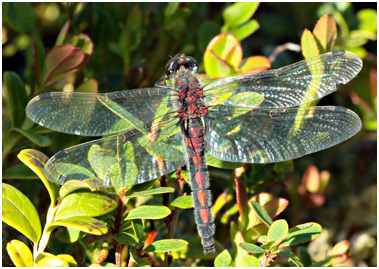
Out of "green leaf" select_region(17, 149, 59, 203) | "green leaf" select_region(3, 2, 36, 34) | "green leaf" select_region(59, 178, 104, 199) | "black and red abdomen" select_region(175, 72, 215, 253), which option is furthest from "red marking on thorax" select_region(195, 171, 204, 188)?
"green leaf" select_region(3, 2, 36, 34)

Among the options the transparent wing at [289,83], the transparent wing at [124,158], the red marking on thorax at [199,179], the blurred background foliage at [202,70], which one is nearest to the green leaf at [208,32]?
the blurred background foliage at [202,70]

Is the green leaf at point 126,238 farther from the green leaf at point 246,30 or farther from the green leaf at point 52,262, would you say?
the green leaf at point 246,30

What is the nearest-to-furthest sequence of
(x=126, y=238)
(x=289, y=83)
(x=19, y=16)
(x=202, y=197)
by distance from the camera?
(x=126, y=238), (x=202, y=197), (x=289, y=83), (x=19, y=16)

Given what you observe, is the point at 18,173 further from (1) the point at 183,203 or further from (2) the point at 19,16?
(2) the point at 19,16

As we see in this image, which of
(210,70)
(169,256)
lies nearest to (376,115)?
(210,70)

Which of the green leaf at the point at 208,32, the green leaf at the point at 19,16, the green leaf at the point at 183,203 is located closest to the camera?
the green leaf at the point at 183,203

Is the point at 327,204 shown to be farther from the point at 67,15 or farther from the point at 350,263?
the point at 67,15

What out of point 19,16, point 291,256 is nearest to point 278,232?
point 291,256
